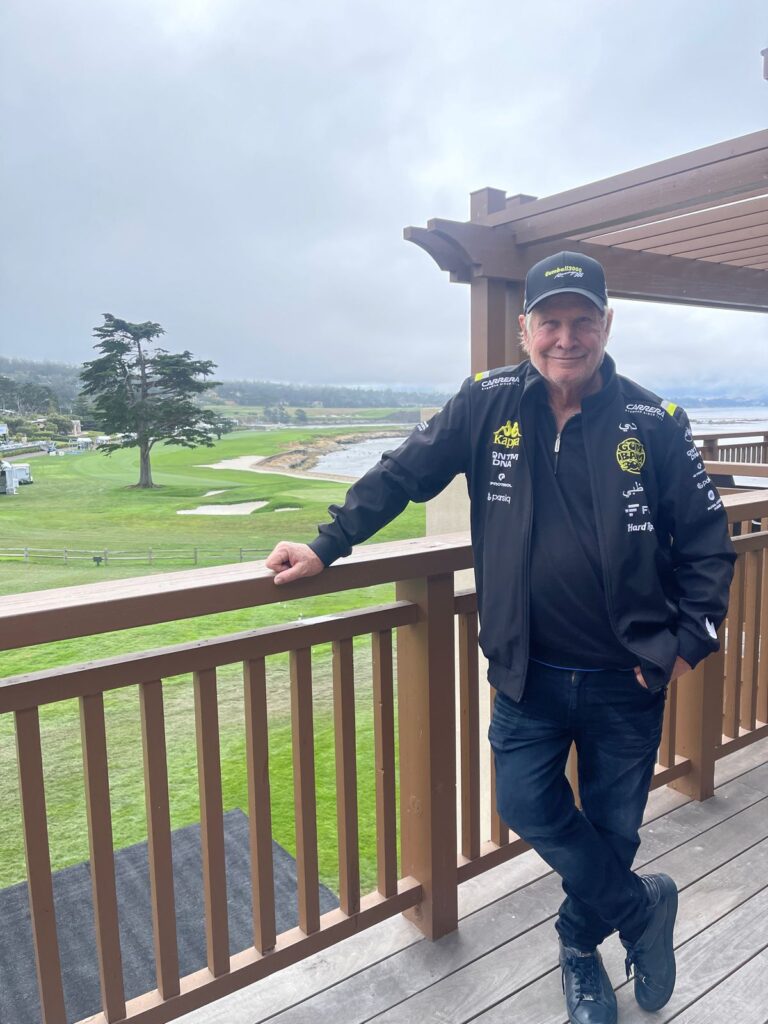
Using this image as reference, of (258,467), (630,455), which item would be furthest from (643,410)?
(258,467)

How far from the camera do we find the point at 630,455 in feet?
4.27

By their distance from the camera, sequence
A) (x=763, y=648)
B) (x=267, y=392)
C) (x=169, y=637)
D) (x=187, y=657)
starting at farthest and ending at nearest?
(x=169, y=637) < (x=267, y=392) < (x=763, y=648) < (x=187, y=657)

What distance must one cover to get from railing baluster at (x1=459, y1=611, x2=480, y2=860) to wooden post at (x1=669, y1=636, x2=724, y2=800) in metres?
0.81

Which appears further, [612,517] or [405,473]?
[405,473]

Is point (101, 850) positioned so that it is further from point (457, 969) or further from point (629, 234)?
point (629, 234)

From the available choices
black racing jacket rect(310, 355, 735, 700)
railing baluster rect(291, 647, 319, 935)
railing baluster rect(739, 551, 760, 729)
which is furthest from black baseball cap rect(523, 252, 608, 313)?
railing baluster rect(739, 551, 760, 729)

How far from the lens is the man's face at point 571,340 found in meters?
1.34

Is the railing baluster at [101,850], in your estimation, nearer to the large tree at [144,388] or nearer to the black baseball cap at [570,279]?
the black baseball cap at [570,279]

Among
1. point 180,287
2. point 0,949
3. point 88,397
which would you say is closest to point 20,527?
point 88,397

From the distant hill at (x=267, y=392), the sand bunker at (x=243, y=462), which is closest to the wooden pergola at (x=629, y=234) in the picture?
the distant hill at (x=267, y=392)

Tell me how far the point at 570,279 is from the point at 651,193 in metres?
2.40

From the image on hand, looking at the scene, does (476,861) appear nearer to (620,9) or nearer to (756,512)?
(756,512)

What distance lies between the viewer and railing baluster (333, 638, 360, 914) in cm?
160

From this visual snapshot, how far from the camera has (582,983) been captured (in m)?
1.49
